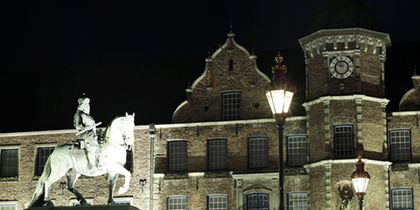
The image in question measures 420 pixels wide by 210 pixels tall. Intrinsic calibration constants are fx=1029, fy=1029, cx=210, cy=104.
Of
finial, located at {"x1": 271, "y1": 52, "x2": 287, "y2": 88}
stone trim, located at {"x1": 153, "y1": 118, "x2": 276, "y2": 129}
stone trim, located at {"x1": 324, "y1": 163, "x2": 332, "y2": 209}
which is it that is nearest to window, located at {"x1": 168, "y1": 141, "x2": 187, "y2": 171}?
stone trim, located at {"x1": 153, "y1": 118, "x2": 276, "y2": 129}

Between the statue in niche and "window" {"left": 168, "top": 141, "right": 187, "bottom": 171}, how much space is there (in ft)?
25.8

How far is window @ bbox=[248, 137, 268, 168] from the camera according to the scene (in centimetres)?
4691

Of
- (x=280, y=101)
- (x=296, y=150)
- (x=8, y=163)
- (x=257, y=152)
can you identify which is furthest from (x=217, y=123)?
(x=280, y=101)

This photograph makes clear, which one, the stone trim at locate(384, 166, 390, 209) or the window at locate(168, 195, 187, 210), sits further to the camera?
the window at locate(168, 195, 187, 210)

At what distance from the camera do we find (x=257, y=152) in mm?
47125

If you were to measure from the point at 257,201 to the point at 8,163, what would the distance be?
12.7m

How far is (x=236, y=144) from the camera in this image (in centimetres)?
4728

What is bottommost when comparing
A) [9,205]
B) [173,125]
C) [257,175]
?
[9,205]

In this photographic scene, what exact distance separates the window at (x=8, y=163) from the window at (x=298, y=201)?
13.6 m

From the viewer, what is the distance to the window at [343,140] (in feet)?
Answer: 146

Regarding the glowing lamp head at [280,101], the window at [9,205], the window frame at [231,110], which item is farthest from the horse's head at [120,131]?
the window at [9,205]

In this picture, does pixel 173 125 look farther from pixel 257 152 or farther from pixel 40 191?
pixel 40 191

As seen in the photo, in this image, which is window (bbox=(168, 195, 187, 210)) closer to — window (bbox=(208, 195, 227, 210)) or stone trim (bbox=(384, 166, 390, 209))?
window (bbox=(208, 195, 227, 210))

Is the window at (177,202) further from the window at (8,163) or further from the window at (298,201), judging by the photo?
the window at (8,163)
